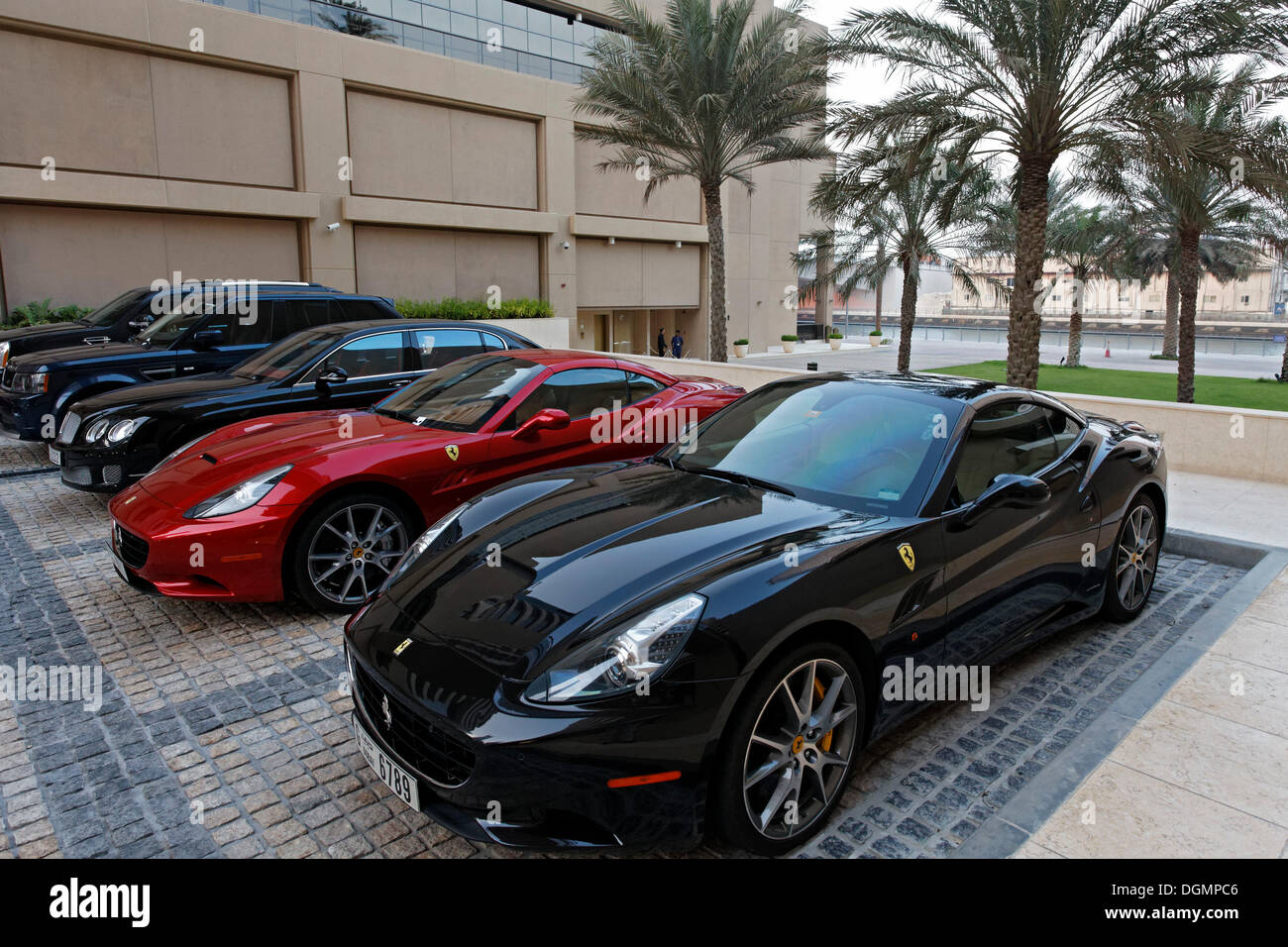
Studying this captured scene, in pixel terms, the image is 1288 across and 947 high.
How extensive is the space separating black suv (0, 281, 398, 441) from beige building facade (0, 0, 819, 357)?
10951mm

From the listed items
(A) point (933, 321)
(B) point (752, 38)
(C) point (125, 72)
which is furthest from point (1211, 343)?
(C) point (125, 72)

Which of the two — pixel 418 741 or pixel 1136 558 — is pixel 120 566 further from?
pixel 1136 558

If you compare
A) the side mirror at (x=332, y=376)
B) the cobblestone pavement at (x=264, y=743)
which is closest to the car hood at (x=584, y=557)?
the cobblestone pavement at (x=264, y=743)

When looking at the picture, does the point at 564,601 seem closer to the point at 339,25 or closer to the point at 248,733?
the point at 248,733

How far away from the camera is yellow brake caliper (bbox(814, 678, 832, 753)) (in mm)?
2969

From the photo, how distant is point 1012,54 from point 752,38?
7.86 metres

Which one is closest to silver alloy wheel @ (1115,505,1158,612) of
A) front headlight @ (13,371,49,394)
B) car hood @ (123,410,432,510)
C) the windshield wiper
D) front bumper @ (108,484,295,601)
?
the windshield wiper

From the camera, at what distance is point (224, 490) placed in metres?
4.77

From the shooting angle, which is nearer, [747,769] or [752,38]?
[747,769]

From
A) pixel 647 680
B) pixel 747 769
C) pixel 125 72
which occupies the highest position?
pixel 125 72

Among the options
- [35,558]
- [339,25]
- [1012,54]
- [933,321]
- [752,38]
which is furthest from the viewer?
[933,321]

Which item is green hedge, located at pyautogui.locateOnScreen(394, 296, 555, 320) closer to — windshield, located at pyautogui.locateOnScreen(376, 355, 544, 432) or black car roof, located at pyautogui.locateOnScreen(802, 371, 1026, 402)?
windshield, located at pyautogui.locateOnScreen(376, 355, 544, 432)

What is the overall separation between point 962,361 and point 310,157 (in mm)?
29262

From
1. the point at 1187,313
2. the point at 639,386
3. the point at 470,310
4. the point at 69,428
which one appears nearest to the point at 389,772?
the point at 639,386
